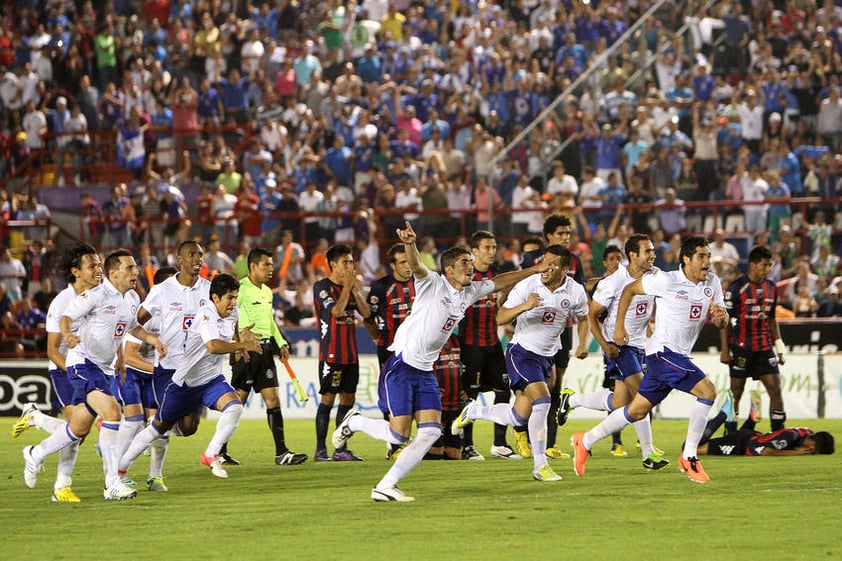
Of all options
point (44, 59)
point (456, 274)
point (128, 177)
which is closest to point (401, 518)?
point (456, 274)

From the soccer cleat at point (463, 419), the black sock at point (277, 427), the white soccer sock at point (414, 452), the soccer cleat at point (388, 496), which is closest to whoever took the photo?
the white soccer sock at point (414, 452)

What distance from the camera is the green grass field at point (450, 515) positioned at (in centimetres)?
940

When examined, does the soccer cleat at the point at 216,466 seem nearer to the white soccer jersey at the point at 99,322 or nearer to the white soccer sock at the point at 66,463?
the white soccer sock at the point at 66,463

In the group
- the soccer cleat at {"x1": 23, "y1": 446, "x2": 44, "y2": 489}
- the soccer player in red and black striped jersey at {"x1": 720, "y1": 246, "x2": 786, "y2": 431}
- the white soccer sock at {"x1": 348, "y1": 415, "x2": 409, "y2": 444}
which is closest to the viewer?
the white soccer sock at {"x1": 348, "y1": 415, "x2": 409, "y2": 444}

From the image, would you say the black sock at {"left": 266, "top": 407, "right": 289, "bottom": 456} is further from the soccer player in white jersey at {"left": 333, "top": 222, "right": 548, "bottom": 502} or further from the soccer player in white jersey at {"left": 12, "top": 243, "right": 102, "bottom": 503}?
the soccer player in white jersey at {"left": 333, "top": 222, "right": 548, "bottom": 502}

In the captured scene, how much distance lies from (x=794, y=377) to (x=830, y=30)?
872cm

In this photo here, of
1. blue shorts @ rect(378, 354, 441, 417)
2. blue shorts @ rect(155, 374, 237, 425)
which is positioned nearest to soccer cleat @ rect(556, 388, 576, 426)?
blue shorts @ rect(378, 354, 441, 417)

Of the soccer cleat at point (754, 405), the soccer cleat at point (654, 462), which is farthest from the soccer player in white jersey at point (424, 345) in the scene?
the soccer cleat at point (754, 405)

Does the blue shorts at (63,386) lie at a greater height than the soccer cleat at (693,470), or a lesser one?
greater

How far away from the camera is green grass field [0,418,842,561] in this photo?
940 cm

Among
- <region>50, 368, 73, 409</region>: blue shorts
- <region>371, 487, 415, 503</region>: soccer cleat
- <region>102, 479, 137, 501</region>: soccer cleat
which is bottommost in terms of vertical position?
<region>102, 479, 137, 501</region>: soccer cleat

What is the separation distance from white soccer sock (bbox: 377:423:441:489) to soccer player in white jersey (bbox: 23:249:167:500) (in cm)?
236

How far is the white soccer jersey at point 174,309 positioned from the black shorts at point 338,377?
270 centimetres

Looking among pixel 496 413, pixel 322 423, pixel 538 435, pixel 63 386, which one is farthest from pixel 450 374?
pixel 63 386
